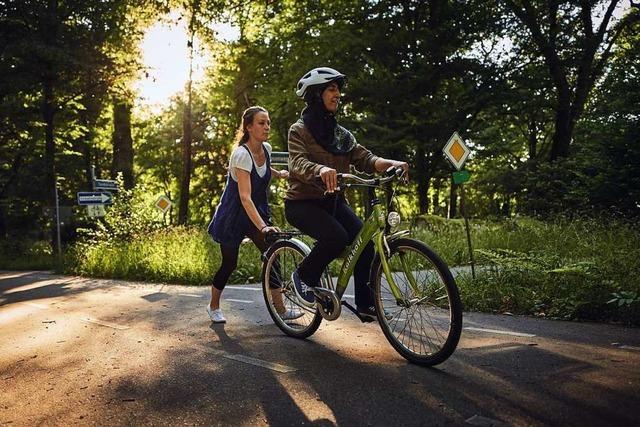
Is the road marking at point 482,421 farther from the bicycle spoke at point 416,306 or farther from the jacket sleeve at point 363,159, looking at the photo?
the jacket sleeve at point 363,159

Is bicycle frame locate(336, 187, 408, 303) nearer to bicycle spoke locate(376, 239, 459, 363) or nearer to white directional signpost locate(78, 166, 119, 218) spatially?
bicycle spoke locate(376, 239, 459, 363)

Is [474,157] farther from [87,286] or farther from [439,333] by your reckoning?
[439,333]

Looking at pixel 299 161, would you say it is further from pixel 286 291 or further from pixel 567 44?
pixel 567 44

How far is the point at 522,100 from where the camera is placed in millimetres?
18234

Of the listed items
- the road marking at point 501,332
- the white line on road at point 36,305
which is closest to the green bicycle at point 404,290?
the road marking at point 501,332

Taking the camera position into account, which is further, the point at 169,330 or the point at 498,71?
the point at 498,71

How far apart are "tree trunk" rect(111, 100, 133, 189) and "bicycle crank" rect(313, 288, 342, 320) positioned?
56.9ft

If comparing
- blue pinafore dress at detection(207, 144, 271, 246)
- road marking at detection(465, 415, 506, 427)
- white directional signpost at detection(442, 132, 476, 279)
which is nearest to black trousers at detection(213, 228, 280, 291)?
blue pinafore dress at detection(207, 144, 271, 246)

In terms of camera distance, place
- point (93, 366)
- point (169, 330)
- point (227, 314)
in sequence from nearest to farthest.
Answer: point (93, 366)
point (169, 330)
point (227, 314)

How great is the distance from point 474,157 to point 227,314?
19018 millimetres

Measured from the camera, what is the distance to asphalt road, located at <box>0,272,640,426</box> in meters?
2.83

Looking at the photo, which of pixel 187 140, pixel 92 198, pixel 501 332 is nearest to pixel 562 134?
pixel 187 140

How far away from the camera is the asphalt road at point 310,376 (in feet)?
9.29

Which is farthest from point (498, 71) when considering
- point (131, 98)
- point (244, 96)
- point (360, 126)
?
point (131, 98)
